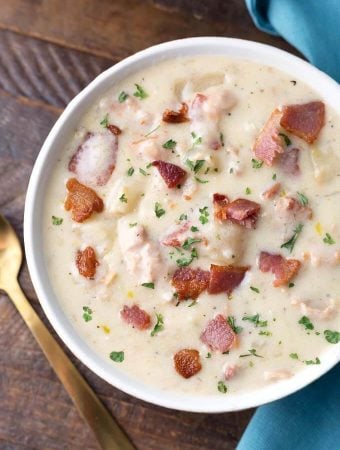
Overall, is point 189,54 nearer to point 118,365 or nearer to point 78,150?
point 78,150

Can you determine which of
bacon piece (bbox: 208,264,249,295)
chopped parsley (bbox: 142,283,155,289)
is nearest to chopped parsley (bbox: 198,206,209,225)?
bacon piece (bbox: 208,264,249,295)

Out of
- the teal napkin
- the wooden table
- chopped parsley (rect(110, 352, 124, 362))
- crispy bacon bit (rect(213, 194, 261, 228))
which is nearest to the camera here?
crispy bacon bit (rect(213, 194, 261, 228))

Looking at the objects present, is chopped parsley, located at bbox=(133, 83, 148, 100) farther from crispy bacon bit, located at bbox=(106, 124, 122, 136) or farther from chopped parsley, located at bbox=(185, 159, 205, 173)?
chopped parsley, located at bbox=(185, 159, 205, 173)

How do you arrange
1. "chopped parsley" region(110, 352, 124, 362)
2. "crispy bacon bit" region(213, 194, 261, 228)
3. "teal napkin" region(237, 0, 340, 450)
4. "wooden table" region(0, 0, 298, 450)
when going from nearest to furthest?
"crispy bacon bit" region(213, 194, 261, 228)
"chopped parsley" region(110, 352, 124, 362)
"teal napkin" region(237, 0, 340, 450)
"wooden table" region(0, 0, 298, 450)

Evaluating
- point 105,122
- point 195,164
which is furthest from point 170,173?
point 105,122

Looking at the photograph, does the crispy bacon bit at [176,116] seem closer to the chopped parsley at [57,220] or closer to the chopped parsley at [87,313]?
the chopped parsley at [57,220]

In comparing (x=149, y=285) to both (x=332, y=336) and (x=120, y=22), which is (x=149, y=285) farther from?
(x=120, y=22)
